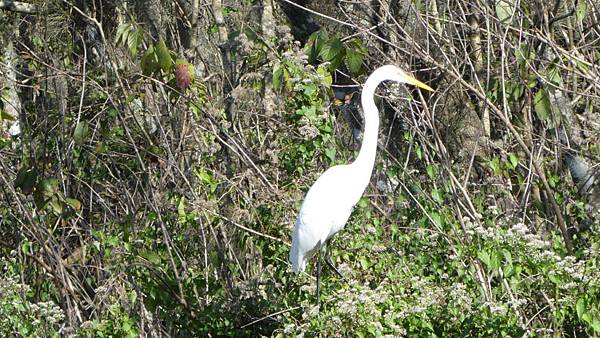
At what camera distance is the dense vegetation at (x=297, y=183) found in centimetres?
449

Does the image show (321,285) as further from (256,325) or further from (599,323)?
(599,323)

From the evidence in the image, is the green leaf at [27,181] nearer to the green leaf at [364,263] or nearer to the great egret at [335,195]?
the great egret at [335,195]

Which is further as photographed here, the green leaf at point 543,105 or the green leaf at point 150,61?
the green leaf at point 150,61

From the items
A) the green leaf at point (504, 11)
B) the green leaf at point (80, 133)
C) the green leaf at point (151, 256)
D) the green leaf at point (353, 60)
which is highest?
the green leaf at point (504, 11)

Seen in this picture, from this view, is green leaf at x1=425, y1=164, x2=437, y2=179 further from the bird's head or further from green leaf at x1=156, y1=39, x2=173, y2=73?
green leaf at x1=156, y1=39, x2=173, y2=73

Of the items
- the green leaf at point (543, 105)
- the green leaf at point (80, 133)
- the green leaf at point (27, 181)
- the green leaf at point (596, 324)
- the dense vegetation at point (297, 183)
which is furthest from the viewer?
the green leaf at point (80, 133)

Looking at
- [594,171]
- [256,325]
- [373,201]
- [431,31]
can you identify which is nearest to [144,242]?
[256,325]

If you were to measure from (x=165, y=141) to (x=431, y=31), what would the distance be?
4.72ft

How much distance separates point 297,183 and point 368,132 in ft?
1.51

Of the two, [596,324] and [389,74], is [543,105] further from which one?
[596,324]

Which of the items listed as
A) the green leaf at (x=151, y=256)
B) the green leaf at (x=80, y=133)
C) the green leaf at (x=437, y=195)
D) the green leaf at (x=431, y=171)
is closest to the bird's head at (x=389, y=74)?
the green leaf at (x=431, y=171)

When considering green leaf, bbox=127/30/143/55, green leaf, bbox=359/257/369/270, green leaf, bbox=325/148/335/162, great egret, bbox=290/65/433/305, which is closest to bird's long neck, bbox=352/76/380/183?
great egret, bbox=290/65/433/305

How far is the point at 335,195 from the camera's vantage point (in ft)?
16.6

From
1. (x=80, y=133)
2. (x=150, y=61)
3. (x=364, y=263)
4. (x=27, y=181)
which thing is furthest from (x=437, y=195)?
(x=27, y=181)
